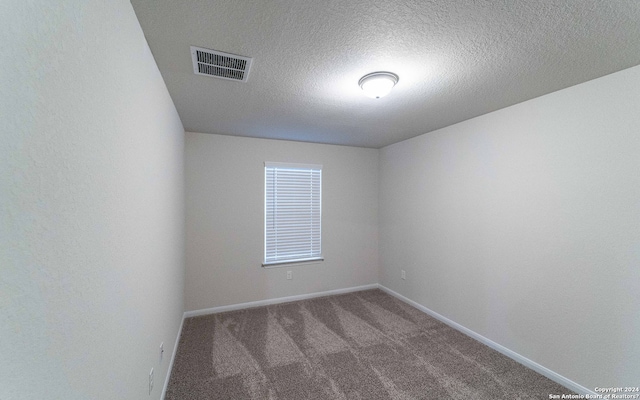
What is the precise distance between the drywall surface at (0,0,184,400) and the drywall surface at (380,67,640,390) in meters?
3.09

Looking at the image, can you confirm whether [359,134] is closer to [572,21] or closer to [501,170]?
[501,170]

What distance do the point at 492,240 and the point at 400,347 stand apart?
4.89 ft

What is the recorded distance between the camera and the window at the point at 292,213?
385 centimetres

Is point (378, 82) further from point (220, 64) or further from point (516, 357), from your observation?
A: point (516, 357)

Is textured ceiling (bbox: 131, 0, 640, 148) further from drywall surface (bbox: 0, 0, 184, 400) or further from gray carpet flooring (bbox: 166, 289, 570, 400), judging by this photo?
gray carpet flooring (bbox: 166, 289, 570, 400)

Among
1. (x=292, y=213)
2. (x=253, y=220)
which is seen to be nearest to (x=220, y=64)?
(x=253, y=220)

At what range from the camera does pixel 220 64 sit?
1739mm

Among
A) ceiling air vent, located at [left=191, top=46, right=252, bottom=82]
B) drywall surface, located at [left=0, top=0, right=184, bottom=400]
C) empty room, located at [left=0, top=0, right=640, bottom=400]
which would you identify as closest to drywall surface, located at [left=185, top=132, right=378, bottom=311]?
empty room, located at [left=0, top=0, right=640, bottom=400]

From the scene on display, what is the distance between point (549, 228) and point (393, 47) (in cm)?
208

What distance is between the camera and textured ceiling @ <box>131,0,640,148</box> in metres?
1.27

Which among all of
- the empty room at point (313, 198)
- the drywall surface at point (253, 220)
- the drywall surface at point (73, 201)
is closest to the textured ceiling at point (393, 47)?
the empty room at point (313, 198)

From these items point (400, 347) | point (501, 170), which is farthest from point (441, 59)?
point (400, 347)

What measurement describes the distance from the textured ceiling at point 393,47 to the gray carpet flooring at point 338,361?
2459 millimetres

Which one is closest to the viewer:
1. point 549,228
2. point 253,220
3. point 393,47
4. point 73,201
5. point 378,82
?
point 73,201
